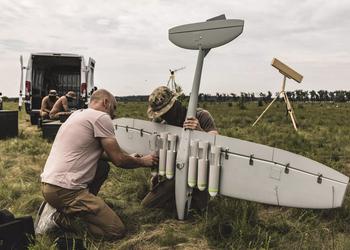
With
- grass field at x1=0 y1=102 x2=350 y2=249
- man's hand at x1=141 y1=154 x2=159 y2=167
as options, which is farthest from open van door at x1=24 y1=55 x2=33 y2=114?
man's hand at x1=141 y1=154 x2=159 y2=167

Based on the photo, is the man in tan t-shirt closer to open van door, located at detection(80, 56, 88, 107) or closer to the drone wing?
the drone wing

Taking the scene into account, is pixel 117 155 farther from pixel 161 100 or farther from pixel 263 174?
pixel 263 174

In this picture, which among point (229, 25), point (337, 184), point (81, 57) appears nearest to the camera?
point (337, 184)

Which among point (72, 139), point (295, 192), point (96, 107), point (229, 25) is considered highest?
point (229, 25)

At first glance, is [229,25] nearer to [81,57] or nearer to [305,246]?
[305,246]

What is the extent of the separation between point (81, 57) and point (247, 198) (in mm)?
11173

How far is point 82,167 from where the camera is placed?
398 cm

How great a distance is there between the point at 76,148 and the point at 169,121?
126 cm

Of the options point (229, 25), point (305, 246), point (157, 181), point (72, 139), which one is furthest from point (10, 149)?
point (305, 246)

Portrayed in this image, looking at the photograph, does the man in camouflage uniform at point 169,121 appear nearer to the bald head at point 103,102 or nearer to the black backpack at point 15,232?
the bald head at point 103,102

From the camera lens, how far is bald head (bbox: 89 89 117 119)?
13.4 ft

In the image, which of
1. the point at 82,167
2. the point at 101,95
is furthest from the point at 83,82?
the point at 82,167

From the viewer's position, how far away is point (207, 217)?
422cm

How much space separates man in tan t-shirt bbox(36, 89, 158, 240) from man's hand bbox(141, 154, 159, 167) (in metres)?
0.26
